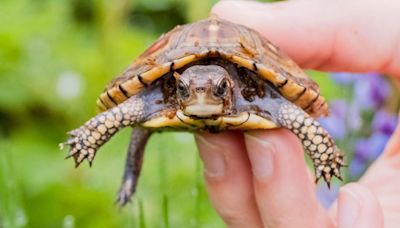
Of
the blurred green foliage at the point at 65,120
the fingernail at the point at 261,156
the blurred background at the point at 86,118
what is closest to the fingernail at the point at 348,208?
the fingernail at the point at 261,156

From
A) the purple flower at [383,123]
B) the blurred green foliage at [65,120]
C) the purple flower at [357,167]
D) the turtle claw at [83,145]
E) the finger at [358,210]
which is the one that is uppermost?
the turtle claw at [83,145]

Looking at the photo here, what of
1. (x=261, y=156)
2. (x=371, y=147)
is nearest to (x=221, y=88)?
(x=261, y=156)

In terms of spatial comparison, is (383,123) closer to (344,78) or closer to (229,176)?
(344,78)

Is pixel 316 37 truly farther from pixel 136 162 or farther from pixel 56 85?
pixel 56 85

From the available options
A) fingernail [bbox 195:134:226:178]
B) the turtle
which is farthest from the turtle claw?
fingernail [bbox 195:134:226:178]

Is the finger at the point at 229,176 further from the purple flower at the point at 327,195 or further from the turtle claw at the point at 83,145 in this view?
the purple flower at the point at 327,195
